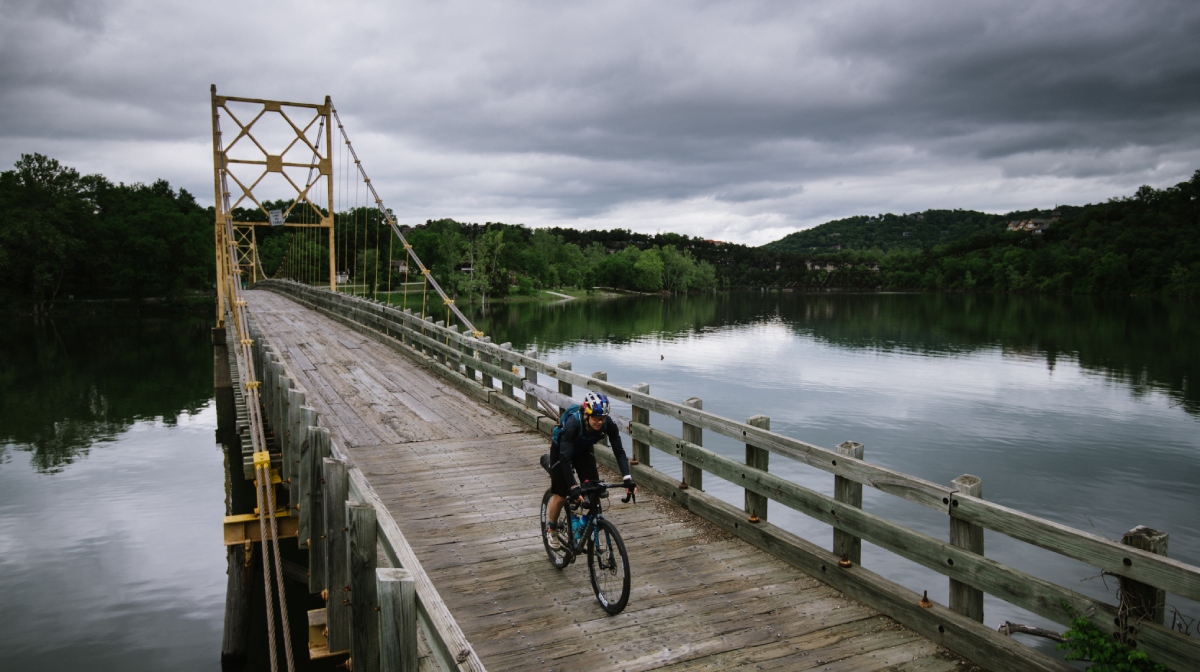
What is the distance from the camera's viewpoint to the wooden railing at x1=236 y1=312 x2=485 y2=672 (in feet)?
11.1

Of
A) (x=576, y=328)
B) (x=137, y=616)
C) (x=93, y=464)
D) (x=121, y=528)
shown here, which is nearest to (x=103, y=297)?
(x=576, y=328)

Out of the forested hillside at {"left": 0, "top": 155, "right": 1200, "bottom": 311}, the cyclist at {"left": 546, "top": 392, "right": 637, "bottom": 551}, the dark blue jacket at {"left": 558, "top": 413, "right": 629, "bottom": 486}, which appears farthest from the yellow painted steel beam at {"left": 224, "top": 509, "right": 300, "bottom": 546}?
the forested hillside at {"left": 0, "top": 155, "right": 1200, "bottom": 311}

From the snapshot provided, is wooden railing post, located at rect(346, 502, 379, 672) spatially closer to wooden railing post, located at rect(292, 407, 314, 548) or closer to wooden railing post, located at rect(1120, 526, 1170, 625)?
wooden railing post, located at rect(292, 407, 314, 548)

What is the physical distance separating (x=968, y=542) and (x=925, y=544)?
29cm

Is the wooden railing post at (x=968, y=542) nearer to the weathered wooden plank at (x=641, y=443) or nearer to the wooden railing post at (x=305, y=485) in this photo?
the weathered wooden plank at (x=641, y=443)

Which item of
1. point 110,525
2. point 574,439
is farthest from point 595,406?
point 110,525

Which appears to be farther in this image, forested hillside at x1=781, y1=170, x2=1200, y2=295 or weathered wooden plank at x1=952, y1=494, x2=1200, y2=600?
forested hillside at x1=781, y1=170, x2=1200, y2=295

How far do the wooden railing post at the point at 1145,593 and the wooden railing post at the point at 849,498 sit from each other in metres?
1.84

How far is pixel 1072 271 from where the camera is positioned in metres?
120

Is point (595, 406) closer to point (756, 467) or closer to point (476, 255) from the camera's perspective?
point (756, 467)

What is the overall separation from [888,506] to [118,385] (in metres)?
32.2

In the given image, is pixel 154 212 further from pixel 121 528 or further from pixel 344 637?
pixel 344 637

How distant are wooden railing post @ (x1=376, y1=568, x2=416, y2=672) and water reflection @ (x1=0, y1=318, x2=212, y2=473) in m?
20.7

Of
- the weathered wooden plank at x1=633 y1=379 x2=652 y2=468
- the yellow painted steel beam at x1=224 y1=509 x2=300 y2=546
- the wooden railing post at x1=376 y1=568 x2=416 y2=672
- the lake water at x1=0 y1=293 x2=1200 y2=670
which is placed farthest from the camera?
the lake water at x1=0 y1=293 x2=1200 y2=670
